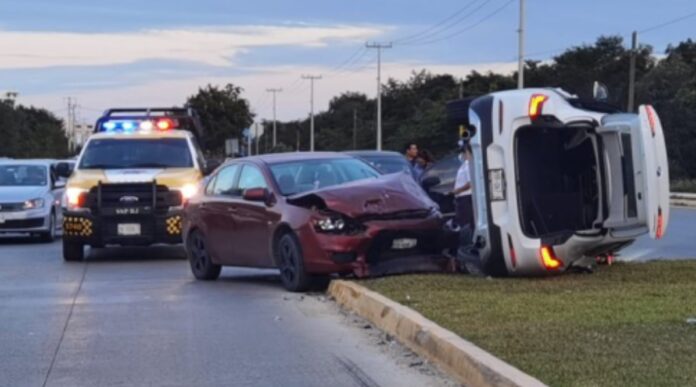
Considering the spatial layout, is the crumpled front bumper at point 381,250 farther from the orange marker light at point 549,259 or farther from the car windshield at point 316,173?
the orange marker light at point 549,259

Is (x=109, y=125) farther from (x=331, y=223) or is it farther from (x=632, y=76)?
(x=632, y=76)

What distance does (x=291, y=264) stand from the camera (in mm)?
12758

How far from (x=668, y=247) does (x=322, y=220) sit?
823 cm

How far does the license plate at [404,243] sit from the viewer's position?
1250 cm

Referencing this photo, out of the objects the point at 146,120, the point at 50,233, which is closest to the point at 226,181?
the point at 146,120

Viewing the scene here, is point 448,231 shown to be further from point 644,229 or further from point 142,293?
point 142,293

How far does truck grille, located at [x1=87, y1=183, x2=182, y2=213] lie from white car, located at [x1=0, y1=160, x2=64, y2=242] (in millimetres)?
5019

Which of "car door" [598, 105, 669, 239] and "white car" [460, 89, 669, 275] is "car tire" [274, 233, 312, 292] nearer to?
"white car" [460, 89, 669, 275]

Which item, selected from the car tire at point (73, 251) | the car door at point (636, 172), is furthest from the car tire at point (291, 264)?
the car tire at point (73, 251)

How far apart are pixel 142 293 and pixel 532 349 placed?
652 centimetres

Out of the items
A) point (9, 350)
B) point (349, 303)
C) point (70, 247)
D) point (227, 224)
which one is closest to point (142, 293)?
point (227, 224)

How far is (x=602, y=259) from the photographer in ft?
42.8

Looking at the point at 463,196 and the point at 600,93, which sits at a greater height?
the point at 600,93

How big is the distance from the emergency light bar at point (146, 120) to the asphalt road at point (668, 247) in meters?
8.61
